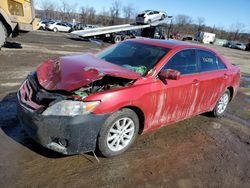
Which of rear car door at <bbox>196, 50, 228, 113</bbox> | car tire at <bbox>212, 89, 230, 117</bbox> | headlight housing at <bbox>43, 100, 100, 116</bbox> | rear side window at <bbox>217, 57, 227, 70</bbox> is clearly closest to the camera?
headlight housing at <bbox>43, 100, 100, 116</bbox>

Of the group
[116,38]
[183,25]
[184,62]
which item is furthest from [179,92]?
[183,25]

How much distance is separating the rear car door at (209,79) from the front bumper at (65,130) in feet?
7.76

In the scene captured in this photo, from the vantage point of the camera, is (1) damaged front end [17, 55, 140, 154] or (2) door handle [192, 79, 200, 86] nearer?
(1) damaged front end [17, 55, 140, 154]

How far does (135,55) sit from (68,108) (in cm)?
185

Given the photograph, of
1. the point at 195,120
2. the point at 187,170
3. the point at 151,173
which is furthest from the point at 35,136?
the point at 195,120

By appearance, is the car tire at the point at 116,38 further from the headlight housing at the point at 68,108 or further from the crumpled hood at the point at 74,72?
the headlight housing at the point at 68,108

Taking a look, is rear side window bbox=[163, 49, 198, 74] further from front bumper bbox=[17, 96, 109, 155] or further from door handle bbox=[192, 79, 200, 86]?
front bumper bbox=[17, 96, 109, 155]

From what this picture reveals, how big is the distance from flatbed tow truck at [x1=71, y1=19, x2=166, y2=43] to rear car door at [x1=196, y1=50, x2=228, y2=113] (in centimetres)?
1960

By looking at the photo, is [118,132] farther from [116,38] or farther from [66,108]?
[116,38]

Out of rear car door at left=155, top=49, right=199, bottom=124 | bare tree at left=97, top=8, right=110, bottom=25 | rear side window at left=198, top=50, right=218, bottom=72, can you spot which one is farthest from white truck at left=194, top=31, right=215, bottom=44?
rear car door at left=155, top=49, right=199, bottom=124

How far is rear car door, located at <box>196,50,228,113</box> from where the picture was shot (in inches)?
197

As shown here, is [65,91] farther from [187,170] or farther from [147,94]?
[187,170]

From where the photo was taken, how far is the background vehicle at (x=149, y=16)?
2961 centimetres

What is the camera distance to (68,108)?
10.6 ft
